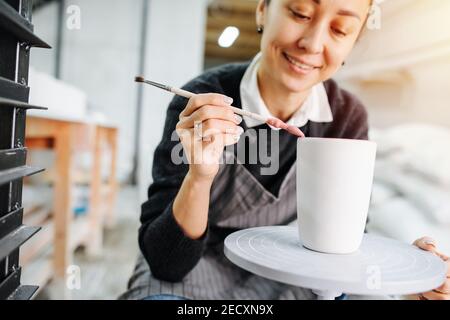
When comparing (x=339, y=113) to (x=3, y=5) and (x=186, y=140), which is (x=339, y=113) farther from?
(x=3, y=5)

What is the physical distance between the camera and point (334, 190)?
380mm

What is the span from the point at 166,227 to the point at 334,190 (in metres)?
0.26

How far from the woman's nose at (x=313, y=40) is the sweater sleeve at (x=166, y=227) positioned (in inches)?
5.9

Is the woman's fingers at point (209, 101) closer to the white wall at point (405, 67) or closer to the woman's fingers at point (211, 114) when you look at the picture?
the woman's fingers at point (211, 114)

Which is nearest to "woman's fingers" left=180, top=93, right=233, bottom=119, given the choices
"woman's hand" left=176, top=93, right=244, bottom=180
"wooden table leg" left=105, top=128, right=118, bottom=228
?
"woman's hand" left=176, top=93, right=244, bottom=180

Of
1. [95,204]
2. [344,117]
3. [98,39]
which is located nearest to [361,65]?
[344,117]

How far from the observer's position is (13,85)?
31 centimetres

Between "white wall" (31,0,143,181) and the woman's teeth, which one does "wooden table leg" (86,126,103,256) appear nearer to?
"white wall" (31,0,143,181)

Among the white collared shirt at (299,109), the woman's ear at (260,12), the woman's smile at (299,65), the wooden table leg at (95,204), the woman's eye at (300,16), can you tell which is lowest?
the wooden table leg at (95,204)

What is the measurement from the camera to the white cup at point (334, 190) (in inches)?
14.8

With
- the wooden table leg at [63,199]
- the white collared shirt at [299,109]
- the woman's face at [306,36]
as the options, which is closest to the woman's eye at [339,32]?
the woman's face at [306,36]

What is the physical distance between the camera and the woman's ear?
1.60ft

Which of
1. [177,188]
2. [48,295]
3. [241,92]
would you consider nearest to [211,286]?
[177,188]

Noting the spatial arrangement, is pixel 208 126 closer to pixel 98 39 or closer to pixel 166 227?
pixel 166 227
